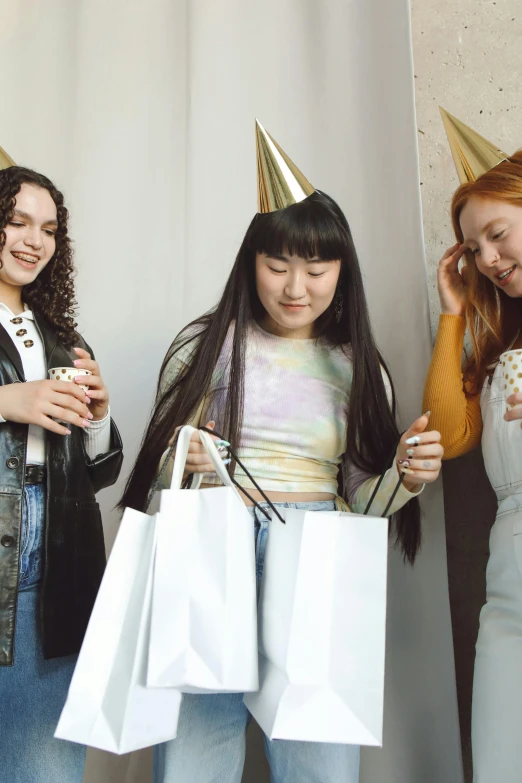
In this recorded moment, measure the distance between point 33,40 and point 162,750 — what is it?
155 centimetres

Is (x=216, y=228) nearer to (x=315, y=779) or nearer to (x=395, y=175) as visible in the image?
(x=395, y=175)

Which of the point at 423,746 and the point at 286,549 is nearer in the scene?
the point at 286,549

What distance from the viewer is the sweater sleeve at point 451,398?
47.0 inches

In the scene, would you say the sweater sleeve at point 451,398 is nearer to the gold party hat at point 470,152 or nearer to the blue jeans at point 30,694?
the gold party hat at point 470,152

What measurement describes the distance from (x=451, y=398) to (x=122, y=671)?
66 cm

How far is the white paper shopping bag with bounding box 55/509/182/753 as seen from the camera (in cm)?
84

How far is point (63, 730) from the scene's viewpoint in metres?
0.83

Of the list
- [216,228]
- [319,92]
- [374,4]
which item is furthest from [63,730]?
[374,4]

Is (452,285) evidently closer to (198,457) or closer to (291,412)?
(291,412)

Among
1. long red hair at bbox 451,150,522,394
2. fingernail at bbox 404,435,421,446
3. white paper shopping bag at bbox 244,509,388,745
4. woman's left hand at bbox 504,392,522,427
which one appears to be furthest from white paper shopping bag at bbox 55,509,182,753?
long red hair at bbox 451,150,522,394

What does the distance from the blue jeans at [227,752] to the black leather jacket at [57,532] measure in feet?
0.64

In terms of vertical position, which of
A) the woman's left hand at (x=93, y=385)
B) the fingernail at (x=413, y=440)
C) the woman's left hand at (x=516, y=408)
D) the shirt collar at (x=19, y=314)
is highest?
the shirt collar at (x=19, y=314)

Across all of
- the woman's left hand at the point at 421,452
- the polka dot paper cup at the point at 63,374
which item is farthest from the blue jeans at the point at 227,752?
the polka dot paper cup at the point at 63,374

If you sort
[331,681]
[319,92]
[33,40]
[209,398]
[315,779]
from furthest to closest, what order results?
[33,40] < [319,92] < [209,398] < [315,779] < [331,681]
